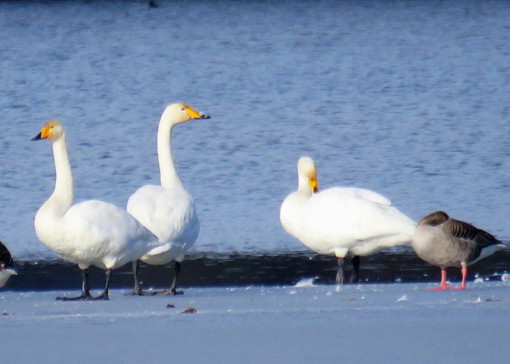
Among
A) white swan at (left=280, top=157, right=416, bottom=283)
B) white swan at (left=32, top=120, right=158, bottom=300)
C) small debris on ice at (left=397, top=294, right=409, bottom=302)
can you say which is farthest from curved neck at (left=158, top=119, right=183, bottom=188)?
small debris on ice at (left=397, top=294, right=409, bottom=302)

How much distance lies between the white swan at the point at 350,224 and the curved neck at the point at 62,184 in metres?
1.98

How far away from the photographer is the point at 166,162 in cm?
1105

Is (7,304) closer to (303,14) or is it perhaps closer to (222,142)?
(222,142)

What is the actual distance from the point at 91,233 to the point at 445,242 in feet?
7.44

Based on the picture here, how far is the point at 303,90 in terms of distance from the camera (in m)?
26.3

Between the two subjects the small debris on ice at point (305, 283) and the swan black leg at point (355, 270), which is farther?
the swan black leg at point (355, 270)

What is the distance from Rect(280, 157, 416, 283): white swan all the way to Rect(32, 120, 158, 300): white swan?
5.83 feet

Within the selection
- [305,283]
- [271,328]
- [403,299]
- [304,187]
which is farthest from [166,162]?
[271,328]

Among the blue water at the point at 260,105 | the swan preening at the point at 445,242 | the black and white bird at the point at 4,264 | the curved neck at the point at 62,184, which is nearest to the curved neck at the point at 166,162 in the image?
the curved neck at the point at 62,184

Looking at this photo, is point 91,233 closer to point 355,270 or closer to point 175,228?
point 175,228

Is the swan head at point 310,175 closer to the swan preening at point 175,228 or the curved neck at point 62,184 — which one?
the swan preening at point 175,228

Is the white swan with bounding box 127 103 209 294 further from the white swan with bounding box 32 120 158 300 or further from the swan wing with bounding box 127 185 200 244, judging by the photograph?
the white swan with bounding box 32 120 158 300

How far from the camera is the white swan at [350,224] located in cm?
1004

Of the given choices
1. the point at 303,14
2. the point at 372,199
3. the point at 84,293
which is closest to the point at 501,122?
the point at 372,199
